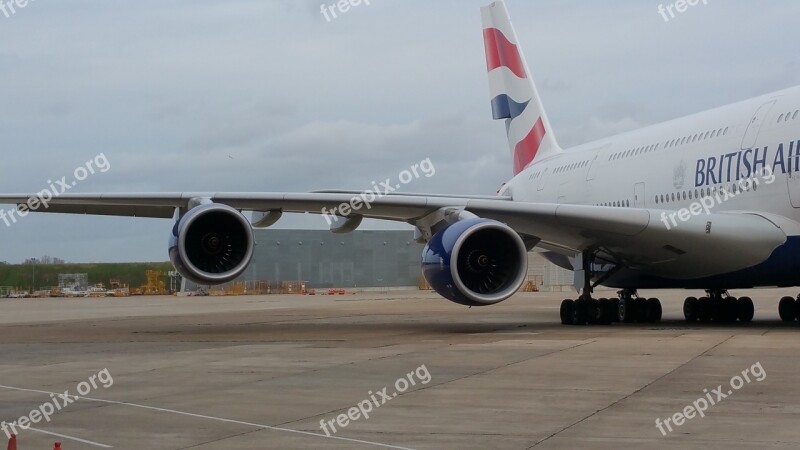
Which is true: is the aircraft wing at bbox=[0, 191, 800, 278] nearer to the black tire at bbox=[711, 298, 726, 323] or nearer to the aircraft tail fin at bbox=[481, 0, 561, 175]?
the black tire at bbox=[711, 298, 726, 323]

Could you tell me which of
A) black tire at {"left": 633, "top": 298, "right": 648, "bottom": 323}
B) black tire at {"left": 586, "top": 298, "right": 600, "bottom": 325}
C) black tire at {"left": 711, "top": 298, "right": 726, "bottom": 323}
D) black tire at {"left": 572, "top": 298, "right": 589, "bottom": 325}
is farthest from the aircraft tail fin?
black tire at {"left": 572, "top": 298, "right": 589, "bottom": 325}

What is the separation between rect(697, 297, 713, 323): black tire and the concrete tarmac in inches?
127

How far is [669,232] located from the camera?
1698 centimetres

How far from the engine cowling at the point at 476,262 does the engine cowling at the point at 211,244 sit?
121 inches

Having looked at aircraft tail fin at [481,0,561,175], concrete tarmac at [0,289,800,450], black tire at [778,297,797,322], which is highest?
aircraft tail fin at [481,0,561,175]

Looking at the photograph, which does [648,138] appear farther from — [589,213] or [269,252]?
[269,252]

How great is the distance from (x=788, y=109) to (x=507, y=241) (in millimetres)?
4578

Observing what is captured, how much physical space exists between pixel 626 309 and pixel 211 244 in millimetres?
7571

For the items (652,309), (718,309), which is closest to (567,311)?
(652,309)

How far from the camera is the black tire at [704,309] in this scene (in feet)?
67.4

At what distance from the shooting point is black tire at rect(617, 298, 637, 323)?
2027 cm

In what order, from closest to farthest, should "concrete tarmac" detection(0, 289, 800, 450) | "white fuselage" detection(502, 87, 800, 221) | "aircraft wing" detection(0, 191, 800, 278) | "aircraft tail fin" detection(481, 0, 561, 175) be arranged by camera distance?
"concrete tarmac" detection(0, 289, 800, 450)
"white fuselage" detection(502, 87, 800, 221)
"aircraft wing" detection(0, 191, 800, 278)
"aircraft tail fin" detection(481, 0, 561, 175)

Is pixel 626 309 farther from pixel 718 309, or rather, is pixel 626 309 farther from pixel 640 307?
pixel 718 309

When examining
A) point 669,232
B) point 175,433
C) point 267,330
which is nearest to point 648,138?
point 669,232
